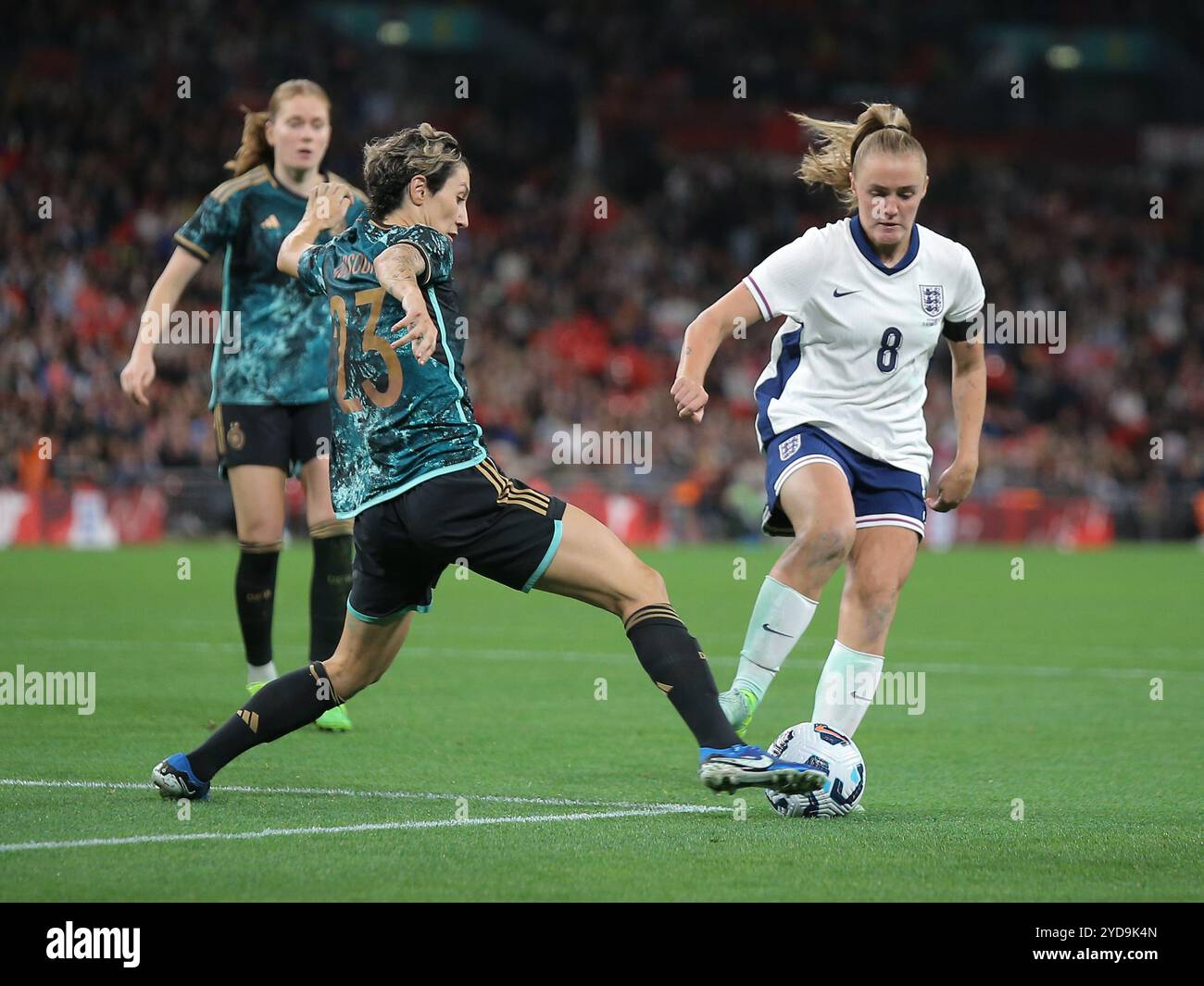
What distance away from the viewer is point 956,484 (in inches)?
266

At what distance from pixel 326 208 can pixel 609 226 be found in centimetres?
2617

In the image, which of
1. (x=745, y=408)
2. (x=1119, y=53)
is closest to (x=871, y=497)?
(x=745, y=408)

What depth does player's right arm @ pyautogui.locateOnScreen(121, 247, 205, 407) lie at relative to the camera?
7.64 m

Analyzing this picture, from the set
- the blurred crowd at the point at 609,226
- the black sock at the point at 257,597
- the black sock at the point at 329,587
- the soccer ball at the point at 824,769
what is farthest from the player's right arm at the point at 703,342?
the blurred crowd at the point at 609,226

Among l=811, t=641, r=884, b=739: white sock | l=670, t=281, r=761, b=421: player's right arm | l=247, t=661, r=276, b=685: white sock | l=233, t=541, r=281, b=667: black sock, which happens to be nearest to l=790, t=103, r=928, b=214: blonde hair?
l=670, t=281, r=761, b=421: player's right arm

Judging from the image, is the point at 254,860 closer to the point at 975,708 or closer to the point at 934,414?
the point at 975,708

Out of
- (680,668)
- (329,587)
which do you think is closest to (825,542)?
(680,668)

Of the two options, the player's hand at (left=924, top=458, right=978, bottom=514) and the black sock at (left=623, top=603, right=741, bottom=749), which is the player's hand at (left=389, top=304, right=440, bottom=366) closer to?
the black sock at (left=623, top=603, right=741, bottom=749)

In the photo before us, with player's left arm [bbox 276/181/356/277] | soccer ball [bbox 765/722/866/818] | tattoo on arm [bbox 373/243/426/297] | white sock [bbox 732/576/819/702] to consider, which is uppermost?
player's left arm [bbox 276/181/356/277]

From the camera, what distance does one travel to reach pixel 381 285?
541cm

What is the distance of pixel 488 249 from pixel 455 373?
25.1 meters

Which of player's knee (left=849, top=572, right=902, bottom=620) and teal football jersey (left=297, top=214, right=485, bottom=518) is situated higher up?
teal football jersey (left=297, top=214, right=485, bottom=518)

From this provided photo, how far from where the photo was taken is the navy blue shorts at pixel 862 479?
639cm
